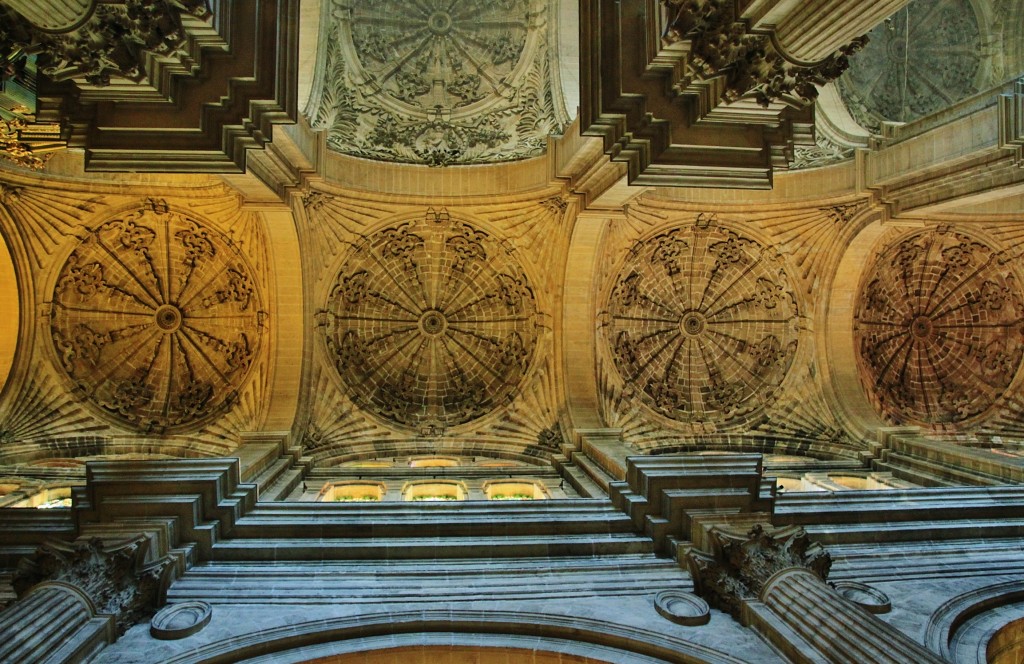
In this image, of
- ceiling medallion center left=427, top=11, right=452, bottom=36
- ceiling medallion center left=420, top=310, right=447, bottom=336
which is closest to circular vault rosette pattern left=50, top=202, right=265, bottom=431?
ceiling medallion center left=420, top=310, right=447, bottom=336

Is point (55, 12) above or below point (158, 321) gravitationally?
above

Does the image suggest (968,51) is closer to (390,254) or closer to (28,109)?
(390,254)

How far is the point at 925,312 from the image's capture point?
18703mm

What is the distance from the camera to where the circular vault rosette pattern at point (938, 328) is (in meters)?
18.0

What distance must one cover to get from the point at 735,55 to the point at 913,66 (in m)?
12.0

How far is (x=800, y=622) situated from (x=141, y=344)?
16.1 metres

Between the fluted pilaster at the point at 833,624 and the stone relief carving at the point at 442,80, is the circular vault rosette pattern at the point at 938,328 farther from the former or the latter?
the fluted pilaster at the point at 833,624

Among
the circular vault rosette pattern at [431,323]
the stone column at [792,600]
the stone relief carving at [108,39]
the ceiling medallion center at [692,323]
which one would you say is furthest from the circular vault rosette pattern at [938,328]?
the stone relief carving at [108,39]

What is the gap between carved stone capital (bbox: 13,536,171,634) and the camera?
8.75 metres

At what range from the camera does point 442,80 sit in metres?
18.3

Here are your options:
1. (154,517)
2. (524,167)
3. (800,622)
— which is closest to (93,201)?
(154,517)

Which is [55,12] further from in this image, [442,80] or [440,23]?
[440,23]

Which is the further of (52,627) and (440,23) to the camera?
(440,23)

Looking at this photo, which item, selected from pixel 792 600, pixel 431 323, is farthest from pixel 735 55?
pixel 431 323
